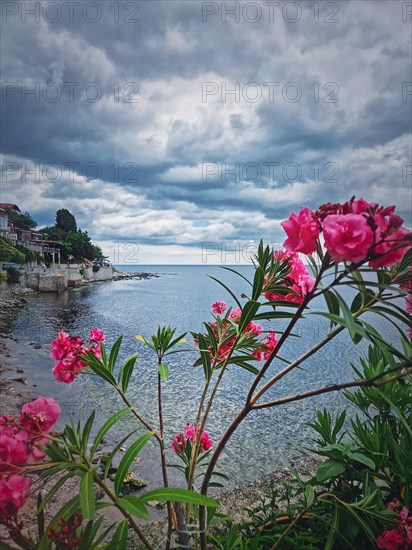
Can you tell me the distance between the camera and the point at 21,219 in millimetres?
51969

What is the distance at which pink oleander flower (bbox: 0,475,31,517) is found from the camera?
0.74 m

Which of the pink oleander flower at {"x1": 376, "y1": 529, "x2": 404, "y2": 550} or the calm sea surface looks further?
the calm sea surface

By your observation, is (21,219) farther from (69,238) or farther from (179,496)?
(179,496)


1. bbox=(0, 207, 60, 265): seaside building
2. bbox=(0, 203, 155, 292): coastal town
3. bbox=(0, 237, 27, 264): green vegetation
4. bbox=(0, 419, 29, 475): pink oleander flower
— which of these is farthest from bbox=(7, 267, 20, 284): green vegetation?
bbox=(0, 419, 29, 475): pink oleander flower

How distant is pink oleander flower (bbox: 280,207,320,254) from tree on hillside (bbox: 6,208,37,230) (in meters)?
56.1

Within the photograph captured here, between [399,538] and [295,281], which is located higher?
[295,281]

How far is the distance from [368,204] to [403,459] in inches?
52.7

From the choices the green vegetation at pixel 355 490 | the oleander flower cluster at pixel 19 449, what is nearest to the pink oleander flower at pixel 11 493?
the oleander flower cluster at pixel 19 449

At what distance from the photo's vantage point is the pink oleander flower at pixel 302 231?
86 cm

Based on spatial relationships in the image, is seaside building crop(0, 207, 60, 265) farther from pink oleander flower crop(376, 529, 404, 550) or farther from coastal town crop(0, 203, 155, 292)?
pink oleander flower crop(376, 529, 404, 550)

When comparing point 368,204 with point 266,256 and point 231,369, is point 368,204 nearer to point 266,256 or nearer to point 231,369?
point 266,256

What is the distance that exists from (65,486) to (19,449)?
4.87 meters

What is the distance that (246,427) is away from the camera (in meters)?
8.26

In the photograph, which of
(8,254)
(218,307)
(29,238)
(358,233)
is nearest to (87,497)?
(358,233)
